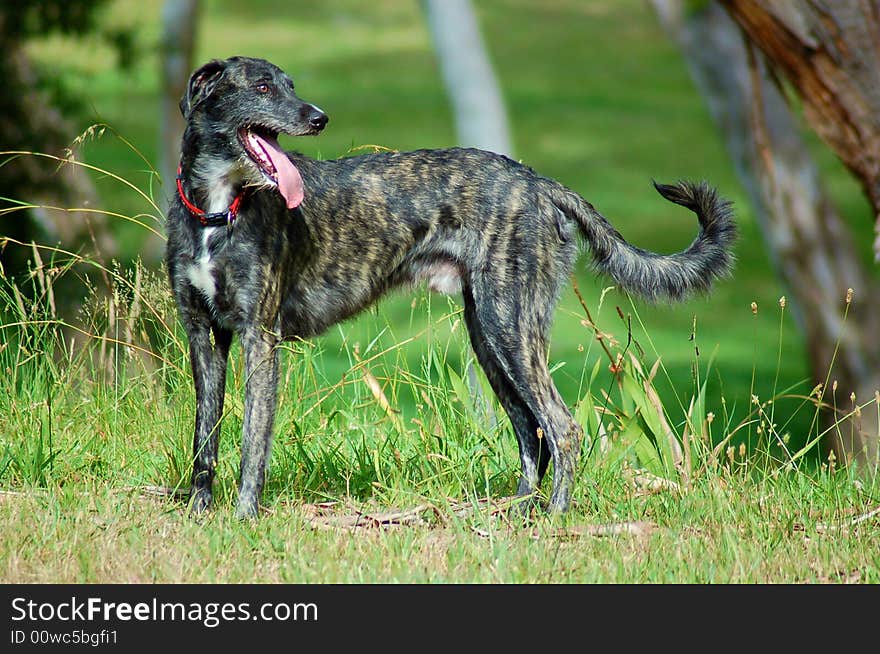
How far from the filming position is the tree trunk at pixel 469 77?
9.72 meters

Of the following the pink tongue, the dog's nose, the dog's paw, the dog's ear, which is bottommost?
the dog's paw

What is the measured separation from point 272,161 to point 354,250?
0.60m

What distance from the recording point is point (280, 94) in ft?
16.8

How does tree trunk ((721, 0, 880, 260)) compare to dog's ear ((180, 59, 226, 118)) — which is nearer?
dog's ear ((180, 59, 226, 118))

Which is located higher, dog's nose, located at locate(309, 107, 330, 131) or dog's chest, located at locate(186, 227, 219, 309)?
dog's nose, located at locate(309, 107, 330, 131)

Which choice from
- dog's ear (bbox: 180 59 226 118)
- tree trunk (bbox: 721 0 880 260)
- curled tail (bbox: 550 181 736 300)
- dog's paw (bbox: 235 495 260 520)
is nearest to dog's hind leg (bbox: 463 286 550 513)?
curled tail (bbox: 550 181 736 300)

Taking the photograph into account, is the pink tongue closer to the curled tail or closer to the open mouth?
the open mouth

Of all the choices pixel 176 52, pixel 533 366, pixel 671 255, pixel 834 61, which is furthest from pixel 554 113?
pixel 533 366

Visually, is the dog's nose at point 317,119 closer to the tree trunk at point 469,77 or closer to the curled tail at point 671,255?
the curled tail at point 671,255

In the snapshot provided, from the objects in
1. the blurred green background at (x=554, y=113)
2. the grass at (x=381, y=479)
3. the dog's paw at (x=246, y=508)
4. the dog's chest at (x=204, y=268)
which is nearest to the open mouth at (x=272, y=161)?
the dog's chest at (x=204, y=268)

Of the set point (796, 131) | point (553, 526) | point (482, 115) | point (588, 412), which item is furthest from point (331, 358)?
point (553, 526)

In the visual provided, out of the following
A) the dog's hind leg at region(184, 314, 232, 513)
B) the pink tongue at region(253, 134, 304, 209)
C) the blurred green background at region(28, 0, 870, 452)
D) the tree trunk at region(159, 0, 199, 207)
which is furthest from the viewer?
the blurred green background at region(28, 0, 870, 452)

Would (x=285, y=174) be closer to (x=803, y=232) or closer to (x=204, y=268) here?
(x=204, y=268)

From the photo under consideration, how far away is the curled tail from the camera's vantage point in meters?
5.52
